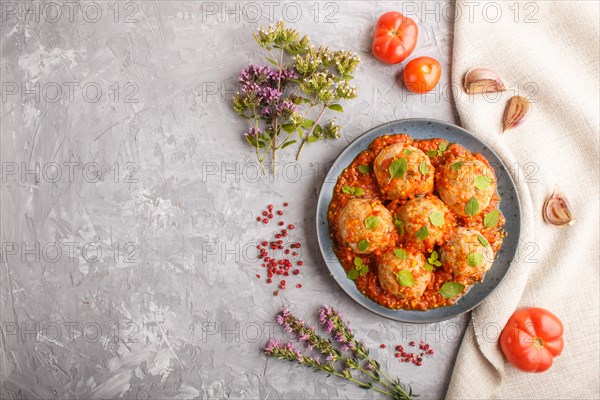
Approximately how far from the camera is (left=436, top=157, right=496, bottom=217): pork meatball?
2.63 m

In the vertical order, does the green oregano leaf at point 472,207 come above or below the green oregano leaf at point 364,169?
below

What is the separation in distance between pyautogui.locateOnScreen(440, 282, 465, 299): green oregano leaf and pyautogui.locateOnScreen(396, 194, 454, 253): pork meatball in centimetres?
21

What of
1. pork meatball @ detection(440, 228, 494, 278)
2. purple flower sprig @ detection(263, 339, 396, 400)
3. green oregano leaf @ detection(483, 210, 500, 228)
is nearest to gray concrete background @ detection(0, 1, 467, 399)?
purple flower sprig @ detection(263, 339, 396, 400)

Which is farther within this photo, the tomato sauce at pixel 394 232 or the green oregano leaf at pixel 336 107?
the green oregano leaf at pixel 336 107

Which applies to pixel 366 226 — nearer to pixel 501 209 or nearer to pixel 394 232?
pixel 394 232

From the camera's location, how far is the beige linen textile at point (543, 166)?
2924mm

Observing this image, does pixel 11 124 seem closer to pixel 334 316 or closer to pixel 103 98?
pixel 103 98

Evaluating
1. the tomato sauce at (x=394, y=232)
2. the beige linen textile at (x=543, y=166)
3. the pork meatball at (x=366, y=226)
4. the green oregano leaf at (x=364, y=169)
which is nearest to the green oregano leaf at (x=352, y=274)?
the tomato sauce at (x=394, y=232)

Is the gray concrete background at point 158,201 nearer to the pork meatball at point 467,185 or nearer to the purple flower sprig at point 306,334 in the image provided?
the purple flower sprig at point 306,334

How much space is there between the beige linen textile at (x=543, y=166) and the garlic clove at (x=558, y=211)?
0.04 meters

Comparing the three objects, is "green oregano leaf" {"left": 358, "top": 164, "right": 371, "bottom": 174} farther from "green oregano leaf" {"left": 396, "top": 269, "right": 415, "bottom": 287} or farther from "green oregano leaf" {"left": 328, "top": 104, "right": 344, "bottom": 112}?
"green oregano leaf" {"left": 396, "top": 269, "right": 415, "bottom": 287}

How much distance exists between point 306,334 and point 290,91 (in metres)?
1.48

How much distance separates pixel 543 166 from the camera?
2.97 metres

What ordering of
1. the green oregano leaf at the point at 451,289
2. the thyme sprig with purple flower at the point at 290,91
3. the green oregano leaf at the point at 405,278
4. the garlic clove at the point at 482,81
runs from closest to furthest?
the green oregano leaf at the point at 405,278 → the green oregano leaf at the point at 451,289 → the thyme sprig with purple flower at the point at 290,91 → the garlic clove at the point at 482,81
